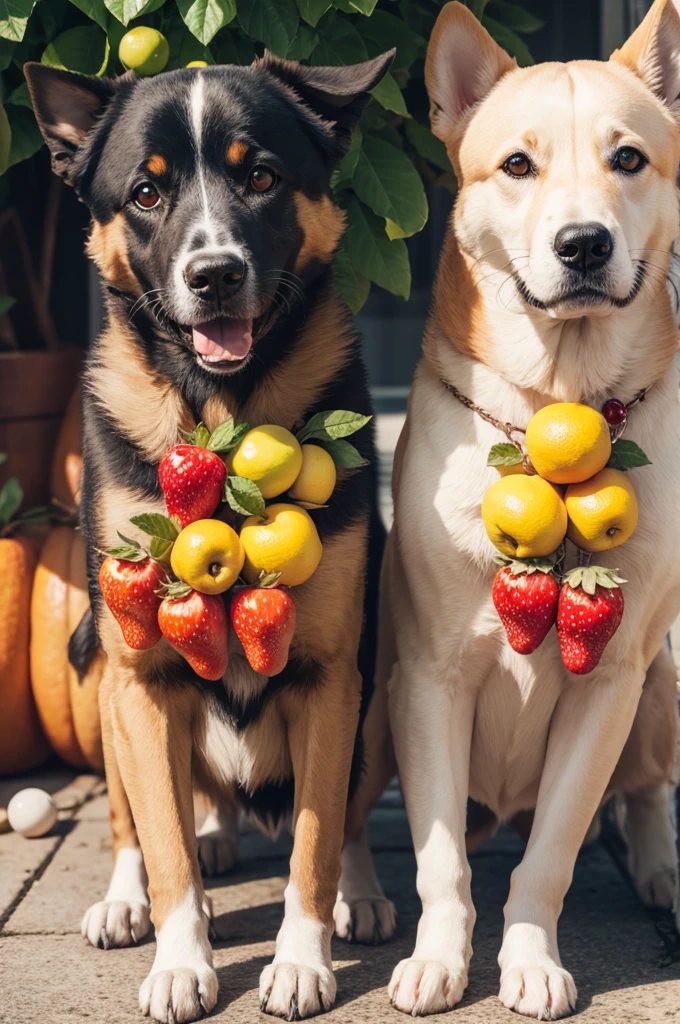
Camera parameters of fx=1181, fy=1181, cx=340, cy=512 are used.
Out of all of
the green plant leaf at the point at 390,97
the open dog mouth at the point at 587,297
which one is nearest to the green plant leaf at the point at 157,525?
the open dog mouth at the point at 587,297

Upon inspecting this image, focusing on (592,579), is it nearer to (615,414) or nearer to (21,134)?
(615,414)

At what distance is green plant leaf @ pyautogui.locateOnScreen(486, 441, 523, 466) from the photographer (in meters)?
2.28

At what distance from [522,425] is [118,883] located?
1.34m

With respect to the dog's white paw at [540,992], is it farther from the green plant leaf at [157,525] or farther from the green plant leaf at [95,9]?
the green plant leaf at [95,9]

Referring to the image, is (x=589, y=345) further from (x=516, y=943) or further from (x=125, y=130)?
(x=516, y=943)

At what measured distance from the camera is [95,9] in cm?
253

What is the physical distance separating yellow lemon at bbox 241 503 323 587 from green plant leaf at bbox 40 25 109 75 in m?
1.22

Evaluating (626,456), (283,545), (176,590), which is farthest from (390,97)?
(176,590)

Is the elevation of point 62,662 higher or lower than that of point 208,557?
lower

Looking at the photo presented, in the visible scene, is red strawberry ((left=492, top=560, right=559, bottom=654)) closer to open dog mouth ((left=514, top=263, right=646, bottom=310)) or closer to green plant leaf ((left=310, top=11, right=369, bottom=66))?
open dog mouth ((left=514, top=263, right=646, bottom=310))

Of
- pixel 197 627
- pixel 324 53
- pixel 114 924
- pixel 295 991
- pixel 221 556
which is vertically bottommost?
pixel 114 924

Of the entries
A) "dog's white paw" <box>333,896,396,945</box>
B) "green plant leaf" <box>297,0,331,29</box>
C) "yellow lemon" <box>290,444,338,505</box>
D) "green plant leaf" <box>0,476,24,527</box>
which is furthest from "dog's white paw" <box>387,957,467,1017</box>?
"green plant leaf" <box>297,0,331,29</box>

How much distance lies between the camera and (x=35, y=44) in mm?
2811

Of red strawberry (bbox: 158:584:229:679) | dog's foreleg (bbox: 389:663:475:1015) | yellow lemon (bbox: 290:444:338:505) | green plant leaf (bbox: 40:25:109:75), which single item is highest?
green plant leaf (bbox: 40:25:109:75)
